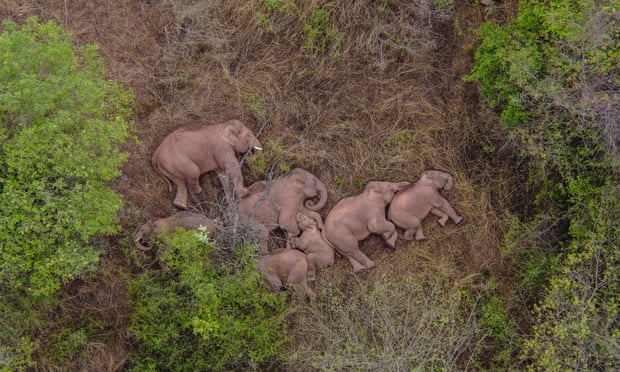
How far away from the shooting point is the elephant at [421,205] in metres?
5.84

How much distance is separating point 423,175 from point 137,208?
374 cm

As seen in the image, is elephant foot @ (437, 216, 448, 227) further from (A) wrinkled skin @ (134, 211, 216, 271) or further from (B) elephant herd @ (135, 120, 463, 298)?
(A) wrinkled skin @ (134, 211, 216, 271)

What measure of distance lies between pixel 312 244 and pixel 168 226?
5.92 feet

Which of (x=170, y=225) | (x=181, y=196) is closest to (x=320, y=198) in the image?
(x=181, y=196)

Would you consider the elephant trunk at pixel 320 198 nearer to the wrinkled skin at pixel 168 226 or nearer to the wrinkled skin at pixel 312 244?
the wrinkled skin at pixel 312 244

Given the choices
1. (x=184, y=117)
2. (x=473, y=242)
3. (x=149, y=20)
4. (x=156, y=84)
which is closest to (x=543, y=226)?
(x=473, y=242)

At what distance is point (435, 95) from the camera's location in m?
6.25

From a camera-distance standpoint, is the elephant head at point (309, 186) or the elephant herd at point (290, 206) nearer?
the elephant herd at point (290, 206)

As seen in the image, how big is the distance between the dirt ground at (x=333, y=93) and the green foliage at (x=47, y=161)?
127 centimetres

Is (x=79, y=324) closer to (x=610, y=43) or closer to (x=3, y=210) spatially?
(x=3, y=210)

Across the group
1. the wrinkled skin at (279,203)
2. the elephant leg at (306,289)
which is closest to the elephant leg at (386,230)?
the wrinkled skin at (279,203)

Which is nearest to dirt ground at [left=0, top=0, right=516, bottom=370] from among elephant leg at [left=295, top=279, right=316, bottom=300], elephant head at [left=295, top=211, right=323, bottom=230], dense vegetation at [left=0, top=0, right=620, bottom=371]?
dense vegetation at [left=0, top=0, right=620, bottom=371]

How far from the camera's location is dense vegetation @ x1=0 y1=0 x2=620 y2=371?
4.75 m

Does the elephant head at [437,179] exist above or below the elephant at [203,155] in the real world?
below
